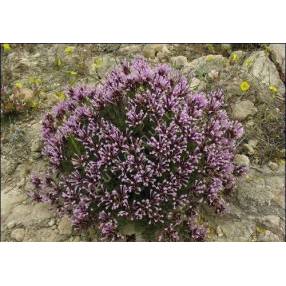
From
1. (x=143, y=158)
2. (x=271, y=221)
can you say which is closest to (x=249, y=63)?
(x=271, y=221)

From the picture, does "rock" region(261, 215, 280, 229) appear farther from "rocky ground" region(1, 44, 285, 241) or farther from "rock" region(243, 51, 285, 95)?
"rock" region(243, 51, 285, 95)

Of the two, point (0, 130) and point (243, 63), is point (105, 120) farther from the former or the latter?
point (243, 63)

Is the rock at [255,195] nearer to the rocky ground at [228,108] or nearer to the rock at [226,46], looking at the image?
the rocky ground at [228,108]

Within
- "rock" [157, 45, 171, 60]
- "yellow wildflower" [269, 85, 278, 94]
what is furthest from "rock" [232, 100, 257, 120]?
"rock" [157, 45, 171, 60]

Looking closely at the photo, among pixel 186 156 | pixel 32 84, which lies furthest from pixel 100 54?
pixel 186 156

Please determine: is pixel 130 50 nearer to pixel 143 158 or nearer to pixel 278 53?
pixel 278 53
